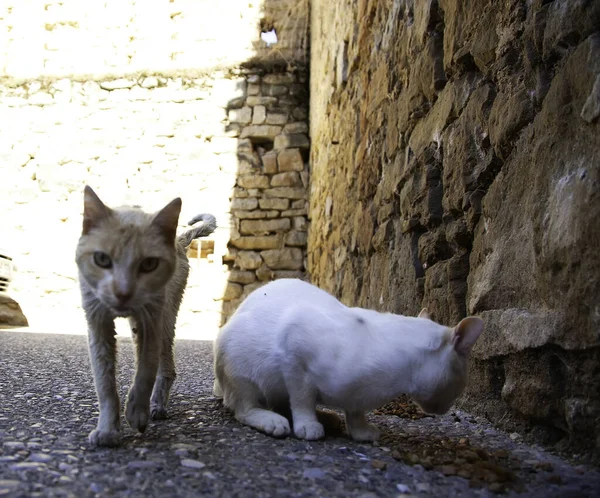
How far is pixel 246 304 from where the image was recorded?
6.78 feet

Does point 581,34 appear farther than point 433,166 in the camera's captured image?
No

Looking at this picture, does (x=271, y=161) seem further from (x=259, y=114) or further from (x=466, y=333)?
(x=466, y=333)

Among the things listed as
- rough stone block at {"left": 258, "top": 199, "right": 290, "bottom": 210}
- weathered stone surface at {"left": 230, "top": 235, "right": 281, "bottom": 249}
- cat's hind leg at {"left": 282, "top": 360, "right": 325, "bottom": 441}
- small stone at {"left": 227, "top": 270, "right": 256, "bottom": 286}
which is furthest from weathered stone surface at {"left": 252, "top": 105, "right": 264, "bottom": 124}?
cat's hind leg at {"left": 282, "top": 360, "right": 325, "bottom": 441}

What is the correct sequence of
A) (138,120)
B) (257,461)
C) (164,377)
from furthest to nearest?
1. (138,120)
2. (164,377)
3. (257,461)

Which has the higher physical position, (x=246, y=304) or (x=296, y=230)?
(x=296, y=230)

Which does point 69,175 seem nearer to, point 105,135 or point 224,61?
point 105,135

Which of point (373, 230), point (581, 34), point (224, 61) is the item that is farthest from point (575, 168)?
point (224, 61)

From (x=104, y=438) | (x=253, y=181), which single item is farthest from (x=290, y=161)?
(x=104, y=438)

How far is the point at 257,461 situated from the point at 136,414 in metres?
0.41

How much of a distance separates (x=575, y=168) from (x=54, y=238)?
24.5ft

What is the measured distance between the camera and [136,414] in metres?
1.62

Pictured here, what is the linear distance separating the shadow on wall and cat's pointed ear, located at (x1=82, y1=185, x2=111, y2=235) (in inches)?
218

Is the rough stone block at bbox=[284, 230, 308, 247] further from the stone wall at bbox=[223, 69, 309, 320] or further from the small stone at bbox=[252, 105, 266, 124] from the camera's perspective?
the small stone at bbox=[252, 105, 266, 124]

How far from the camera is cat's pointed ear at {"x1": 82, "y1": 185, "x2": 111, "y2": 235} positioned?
61.7 inches
